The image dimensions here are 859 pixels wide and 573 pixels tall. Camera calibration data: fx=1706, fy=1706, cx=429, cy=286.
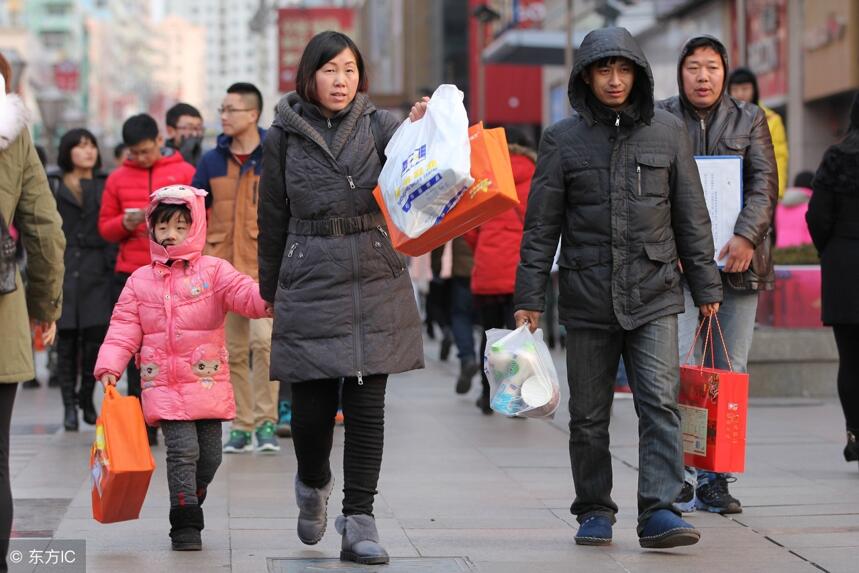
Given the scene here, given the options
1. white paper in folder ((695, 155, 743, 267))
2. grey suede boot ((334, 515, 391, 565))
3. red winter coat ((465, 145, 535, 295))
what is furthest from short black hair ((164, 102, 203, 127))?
grey suede boot ((334, 515, 391, 565))

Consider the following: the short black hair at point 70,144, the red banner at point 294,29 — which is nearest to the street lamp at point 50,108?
the red banner at point 294,29

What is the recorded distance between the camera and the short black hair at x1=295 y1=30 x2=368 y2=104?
19.9 ft

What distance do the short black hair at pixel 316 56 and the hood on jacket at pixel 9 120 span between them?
1036 millimetres

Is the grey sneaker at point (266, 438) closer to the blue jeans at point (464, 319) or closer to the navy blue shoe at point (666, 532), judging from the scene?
the navy blue shoe at point (666, 532)

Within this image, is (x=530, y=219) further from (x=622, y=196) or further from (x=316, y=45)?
(x=316, y=45)

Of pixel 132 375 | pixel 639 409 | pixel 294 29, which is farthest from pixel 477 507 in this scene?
pixel 294 29

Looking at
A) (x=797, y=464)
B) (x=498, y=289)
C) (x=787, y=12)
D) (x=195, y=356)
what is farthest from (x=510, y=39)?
(x=195, y=356)

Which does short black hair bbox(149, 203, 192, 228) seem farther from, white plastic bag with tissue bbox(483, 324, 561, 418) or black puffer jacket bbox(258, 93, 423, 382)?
white plastic bag with tissue bbox(483, 324, 561, 418)

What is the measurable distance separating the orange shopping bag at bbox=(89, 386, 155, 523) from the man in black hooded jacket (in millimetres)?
1460

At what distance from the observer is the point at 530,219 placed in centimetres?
637

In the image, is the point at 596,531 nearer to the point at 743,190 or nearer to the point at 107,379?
the point at 743,190

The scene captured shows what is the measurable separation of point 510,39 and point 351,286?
74.4 ft

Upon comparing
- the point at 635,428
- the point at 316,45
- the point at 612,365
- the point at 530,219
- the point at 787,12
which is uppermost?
the point at 787,12

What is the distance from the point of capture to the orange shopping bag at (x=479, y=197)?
5.59 meters
